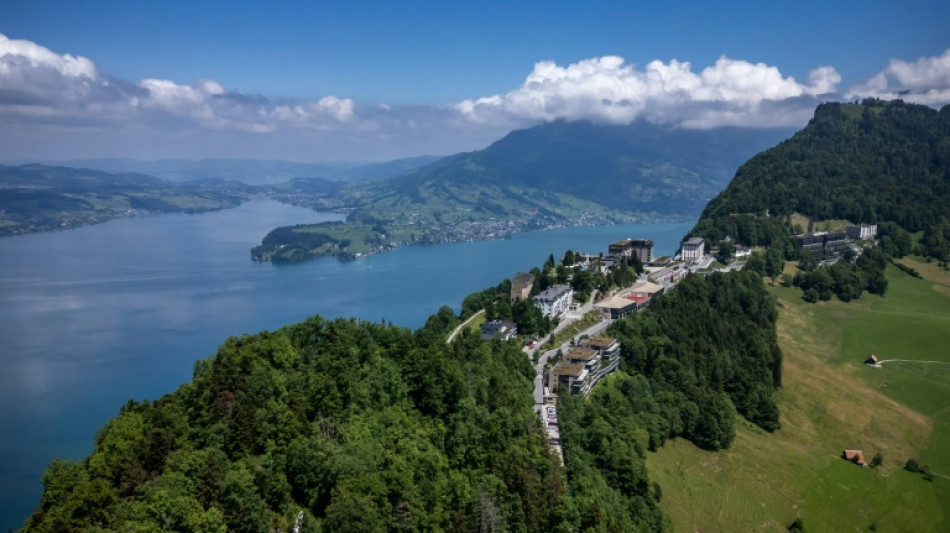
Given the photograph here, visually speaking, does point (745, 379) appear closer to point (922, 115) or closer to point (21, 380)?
point (21, 380)

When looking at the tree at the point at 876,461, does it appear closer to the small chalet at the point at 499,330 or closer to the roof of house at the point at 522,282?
the small chalet at the point at 499,330

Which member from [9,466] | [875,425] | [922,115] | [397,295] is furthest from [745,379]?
[922,115]

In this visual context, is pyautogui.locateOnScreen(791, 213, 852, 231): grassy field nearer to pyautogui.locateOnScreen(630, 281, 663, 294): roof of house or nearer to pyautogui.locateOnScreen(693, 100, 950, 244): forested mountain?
pyautogui.locateOnScreen(693, 100, 950, 244): forested mountain

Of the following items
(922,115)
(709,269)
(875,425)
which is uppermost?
(922,115)

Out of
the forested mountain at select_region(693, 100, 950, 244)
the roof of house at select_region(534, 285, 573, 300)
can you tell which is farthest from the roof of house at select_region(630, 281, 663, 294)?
the forested mountain at select_region(693, 100, 950, 244)

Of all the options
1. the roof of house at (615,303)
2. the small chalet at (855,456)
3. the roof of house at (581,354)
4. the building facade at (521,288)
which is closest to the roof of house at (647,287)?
the roof of house at (615,303)

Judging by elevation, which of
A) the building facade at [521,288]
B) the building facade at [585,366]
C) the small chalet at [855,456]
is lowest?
the small chalet at [855,456]

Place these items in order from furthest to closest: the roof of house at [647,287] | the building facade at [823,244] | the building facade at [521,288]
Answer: the building facade at [823,244] < the roof of house at [647,287] < the building facade at [521,288]
